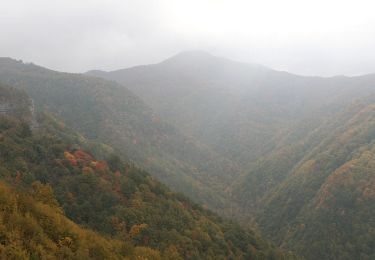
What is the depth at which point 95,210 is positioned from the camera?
5822 cm

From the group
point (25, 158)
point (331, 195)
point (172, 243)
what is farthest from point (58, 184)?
point (331, 195)

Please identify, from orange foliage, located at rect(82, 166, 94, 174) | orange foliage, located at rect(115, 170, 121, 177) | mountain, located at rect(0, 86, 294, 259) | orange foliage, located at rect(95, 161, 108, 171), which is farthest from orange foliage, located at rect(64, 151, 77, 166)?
orange foliage, located at rect(115, 170, 121, 177)

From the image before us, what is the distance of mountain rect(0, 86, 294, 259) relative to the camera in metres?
32.7

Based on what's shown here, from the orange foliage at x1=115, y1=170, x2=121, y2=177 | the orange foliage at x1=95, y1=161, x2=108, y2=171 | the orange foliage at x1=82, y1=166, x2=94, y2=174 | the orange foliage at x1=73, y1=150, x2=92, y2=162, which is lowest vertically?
the orange foliage at x1=115, y1=170, x2=121, y2=177

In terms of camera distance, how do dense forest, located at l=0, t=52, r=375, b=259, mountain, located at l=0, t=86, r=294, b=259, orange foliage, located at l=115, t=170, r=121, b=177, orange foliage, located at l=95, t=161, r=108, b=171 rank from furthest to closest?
orange foliage, located at l=115, t=170, r=121, b=177
orange foliage, located at l=95, t=161, r=108, b=171
dense forest, located at l=0, t=52, r=375, b=259
mountain, located at l=0, t=86, r=294, b=259

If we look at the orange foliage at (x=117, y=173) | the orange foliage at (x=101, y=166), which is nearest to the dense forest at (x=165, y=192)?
the orange foliage at (x=101, y=166)

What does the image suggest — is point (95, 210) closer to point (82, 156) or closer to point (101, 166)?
point (101, 166)

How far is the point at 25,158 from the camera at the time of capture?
5988cm

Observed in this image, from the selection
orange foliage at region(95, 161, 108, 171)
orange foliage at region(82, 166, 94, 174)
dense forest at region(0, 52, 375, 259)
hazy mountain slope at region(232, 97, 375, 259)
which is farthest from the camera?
hazy mountain slope at region(232, 97, 375, 259)

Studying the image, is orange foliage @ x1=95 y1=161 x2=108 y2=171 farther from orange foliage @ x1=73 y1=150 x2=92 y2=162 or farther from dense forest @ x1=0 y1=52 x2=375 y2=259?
orange foliage @ x1=73 y1=150 x2=92 y2=162

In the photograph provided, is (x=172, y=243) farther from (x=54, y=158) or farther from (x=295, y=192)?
(x=295, y=192)

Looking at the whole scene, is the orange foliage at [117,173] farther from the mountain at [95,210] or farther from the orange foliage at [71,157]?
the orange foliage at [71,157]

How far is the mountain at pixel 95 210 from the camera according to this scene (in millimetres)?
32719

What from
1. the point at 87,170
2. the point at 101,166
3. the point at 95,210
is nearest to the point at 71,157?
the point at 87,170
